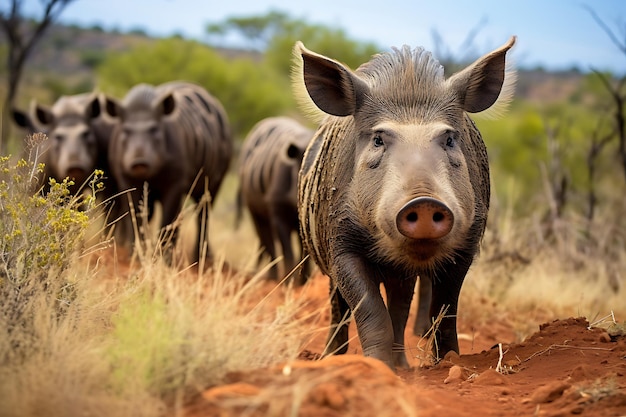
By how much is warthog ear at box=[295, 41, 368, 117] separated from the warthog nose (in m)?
1.22

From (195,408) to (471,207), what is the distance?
233 centimetres

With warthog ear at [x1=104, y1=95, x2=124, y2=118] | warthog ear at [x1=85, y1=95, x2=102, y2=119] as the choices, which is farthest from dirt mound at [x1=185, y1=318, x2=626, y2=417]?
warthog ear at [x1=85, y1=95, x2=102, y2=119]

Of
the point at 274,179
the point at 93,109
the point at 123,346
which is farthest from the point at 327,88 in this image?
the point at 93,109

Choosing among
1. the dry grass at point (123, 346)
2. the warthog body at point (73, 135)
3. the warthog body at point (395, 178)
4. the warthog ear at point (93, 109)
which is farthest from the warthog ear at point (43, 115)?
the warthog body at point (395, 178)

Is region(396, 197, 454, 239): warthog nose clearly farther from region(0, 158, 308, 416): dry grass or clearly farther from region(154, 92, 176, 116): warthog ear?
region(154, 92, 176, 116): warthog ear

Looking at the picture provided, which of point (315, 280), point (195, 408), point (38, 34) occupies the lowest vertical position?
point (315, 280)

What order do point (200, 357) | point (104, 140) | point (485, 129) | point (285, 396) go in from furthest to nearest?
point (485, 129) < point (104, 140) < point (200, 357) < point (285, 396)

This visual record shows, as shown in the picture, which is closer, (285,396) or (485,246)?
(285,396)

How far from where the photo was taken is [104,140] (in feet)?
39.6

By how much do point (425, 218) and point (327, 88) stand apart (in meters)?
1.47

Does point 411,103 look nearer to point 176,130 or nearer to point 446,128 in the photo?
point 446,128

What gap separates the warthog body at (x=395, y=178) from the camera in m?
4.83

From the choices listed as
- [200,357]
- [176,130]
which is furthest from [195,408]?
[176,130]

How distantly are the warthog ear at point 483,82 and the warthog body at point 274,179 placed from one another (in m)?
4.80
